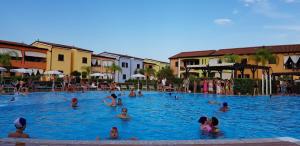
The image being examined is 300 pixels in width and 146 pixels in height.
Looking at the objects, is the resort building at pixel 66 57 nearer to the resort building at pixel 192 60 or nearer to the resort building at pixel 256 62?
the resort building at pixel 256 62

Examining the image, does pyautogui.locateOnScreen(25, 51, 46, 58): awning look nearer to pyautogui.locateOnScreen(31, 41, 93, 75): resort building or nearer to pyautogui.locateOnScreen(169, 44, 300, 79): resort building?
pyautogui.locateOnScreen(31, 41, 93, 75): resort building

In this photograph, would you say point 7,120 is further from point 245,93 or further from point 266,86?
point 266,86

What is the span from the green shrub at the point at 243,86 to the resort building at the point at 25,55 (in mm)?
26947

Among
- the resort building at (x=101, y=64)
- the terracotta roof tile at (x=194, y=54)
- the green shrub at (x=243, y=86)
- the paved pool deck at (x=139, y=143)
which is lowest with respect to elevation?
the paved pool deck at (x=139, y=143)

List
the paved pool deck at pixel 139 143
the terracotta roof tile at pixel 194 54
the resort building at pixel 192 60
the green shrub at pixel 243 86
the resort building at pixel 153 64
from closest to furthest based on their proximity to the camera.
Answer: the paved pool deck at pixel 139 143 → the green shrub at pixel 243 86 → the resort building at pixel 192 60 → the terracotta roof tile at pixel 194 54 → the resort building at pixel 153 64

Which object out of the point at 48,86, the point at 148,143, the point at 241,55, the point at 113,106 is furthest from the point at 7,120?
the point at 241,55

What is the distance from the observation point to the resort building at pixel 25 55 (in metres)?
38.6

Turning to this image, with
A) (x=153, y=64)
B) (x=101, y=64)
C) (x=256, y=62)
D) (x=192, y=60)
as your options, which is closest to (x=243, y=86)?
(x=256, y=62)

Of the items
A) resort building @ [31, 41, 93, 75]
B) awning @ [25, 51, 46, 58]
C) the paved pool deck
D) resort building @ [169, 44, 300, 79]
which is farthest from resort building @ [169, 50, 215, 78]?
the paved pool deck

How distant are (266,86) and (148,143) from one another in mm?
26104

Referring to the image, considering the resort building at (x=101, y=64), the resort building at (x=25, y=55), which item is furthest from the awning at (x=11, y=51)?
the resort building at (x=101, y=64)

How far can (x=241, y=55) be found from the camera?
52.7 m

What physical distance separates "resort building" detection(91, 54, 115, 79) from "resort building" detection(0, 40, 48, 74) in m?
11.4

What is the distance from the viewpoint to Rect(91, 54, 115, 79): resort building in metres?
54.8
